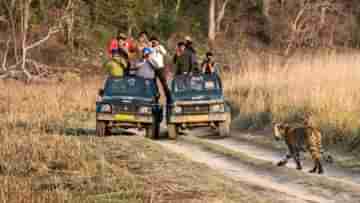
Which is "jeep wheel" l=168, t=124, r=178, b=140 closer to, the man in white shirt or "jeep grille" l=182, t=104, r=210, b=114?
"jeep grille" l=182, t=104, r=210, b=114

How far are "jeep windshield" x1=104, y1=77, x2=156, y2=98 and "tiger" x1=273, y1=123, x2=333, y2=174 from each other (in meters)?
5.44

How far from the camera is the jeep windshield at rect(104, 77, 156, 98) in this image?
19391mm

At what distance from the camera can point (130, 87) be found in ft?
64.2

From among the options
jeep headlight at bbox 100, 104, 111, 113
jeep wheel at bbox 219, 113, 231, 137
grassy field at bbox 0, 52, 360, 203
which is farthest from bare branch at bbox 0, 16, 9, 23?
jeep wheel at bbox 219, 113, 231, 137

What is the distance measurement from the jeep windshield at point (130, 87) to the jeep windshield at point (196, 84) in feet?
2.41

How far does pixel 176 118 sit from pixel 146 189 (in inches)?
314

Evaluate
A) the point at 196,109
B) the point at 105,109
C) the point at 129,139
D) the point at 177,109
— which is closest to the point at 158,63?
the point at 177,109

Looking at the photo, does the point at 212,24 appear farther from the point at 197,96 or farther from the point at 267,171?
the point at 267,171

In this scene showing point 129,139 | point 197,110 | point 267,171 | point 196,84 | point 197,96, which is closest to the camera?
point 267,171

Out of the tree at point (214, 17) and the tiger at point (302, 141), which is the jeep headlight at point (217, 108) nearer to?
the tiger at point (302, 141)

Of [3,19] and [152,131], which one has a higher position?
[3,19]

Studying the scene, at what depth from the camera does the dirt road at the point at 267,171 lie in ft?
37.8

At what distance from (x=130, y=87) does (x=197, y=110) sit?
1.78 meters

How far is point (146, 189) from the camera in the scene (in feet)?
36.4
